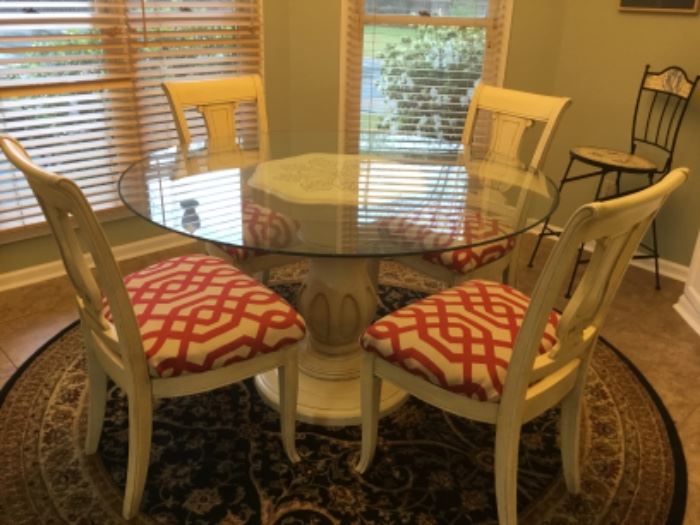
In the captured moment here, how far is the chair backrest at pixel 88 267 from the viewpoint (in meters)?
1.30

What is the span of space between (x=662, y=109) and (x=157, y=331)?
264 centimetres

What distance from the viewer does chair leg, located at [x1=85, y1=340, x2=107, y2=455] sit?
1.79 meters

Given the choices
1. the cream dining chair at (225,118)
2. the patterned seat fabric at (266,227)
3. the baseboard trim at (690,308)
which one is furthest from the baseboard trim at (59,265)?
the baseboard trim at (690,308)

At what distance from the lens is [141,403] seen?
1.56 metres

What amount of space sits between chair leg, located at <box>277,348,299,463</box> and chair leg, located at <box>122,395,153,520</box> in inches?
14.2

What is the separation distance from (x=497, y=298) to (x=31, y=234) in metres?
2.15

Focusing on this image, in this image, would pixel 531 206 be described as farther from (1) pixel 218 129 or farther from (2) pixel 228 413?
(1) pixel 218 129

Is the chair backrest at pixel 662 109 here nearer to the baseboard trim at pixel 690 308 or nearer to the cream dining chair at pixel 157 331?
the baseboard trim at pixel 690 308

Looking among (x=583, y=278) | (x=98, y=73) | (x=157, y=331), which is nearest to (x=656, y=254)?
(x=583, y=278)

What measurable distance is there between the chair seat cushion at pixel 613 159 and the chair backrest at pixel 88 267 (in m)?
→ 2.21

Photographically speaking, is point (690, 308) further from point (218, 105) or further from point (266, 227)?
point (218, 105)

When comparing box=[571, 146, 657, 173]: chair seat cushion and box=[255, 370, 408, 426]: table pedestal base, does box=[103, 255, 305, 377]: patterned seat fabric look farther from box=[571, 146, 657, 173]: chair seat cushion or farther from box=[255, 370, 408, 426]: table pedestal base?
box=[571, 146, 657, 173]: chair seat cushion

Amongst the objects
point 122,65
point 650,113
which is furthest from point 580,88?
point 122,65

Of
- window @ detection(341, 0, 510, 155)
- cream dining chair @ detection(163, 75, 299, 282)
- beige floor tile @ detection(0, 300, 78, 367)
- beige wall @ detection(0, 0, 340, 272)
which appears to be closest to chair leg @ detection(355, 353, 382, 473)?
cream dining chair @ detection(163, 75, 299, 282)
